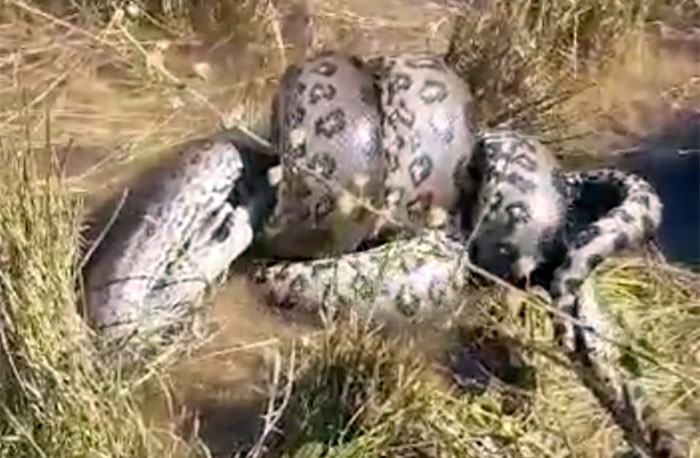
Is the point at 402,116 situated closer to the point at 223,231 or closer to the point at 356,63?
the point at 356,63

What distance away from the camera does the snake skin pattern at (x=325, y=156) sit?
21.2 feet

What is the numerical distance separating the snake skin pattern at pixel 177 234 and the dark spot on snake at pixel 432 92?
60 centimetres

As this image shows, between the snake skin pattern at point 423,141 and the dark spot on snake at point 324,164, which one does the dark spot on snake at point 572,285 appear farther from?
the dark spot on snake at point 324,164

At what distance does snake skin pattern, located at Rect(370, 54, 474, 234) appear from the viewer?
260 inches

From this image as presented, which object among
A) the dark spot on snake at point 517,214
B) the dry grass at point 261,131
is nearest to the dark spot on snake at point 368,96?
Answer: the dry grass at point 261,131

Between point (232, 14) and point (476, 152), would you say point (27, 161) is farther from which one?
point (232, 14)

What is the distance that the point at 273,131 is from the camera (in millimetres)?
6754

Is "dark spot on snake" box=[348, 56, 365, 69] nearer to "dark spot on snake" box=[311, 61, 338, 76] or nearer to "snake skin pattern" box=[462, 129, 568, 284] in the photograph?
"dark spot on snake" box=[311, 61, 338, 76]

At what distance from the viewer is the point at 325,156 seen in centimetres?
650

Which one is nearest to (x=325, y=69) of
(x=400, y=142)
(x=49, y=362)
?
(x=400, y=142)

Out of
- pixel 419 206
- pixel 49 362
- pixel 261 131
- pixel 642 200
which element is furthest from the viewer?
pixel 261 131

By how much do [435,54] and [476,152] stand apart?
34.3 inches

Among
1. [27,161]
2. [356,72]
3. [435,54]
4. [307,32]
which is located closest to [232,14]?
[307,32]

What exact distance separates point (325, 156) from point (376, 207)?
0.83ft
